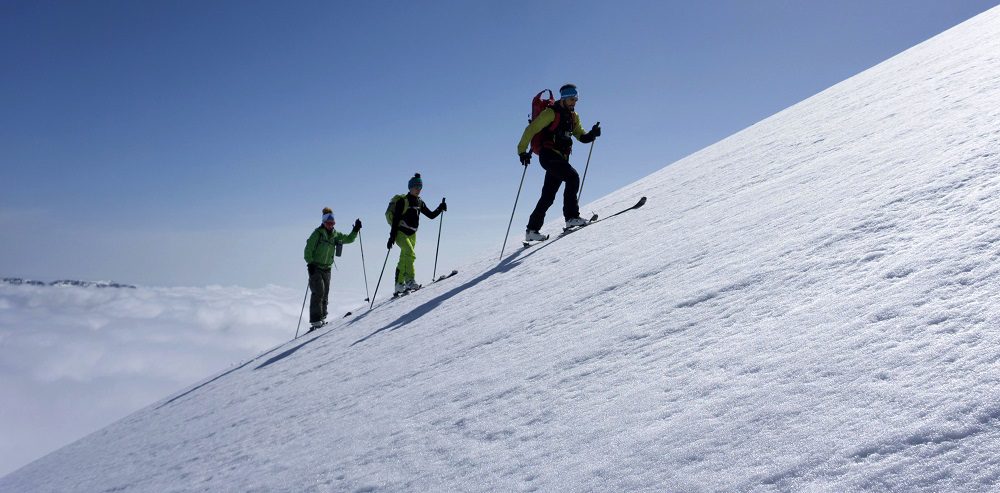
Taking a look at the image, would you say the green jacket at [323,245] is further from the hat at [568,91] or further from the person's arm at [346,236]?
the hat at [568,91]

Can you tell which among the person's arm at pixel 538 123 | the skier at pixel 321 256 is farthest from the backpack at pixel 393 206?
the person's arm at pixel 538 123

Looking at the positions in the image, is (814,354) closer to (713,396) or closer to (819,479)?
(713,396)

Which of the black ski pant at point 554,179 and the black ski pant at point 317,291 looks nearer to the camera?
the black ski pant at point 554,179

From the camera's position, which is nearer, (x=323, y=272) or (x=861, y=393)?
(x=861, y=393)

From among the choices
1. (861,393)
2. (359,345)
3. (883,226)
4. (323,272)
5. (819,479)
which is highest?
(323,272)

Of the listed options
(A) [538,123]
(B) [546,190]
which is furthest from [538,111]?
(B) [546,190]

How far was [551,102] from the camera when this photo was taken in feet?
27.4

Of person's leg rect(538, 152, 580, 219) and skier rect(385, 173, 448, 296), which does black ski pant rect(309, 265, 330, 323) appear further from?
person's leg rect(538, 152, 580, 219)

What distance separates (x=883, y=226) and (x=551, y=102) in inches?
229

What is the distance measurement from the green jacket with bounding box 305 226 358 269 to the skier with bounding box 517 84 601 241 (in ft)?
15.9

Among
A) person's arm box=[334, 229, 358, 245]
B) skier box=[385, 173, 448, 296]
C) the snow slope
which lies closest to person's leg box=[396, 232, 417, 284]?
skier box=[385, 173, 448, 296]

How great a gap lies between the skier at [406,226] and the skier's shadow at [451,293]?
7.29 feet

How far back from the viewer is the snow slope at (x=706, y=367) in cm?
155

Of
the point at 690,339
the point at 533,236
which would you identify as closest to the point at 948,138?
the point at 690,339
